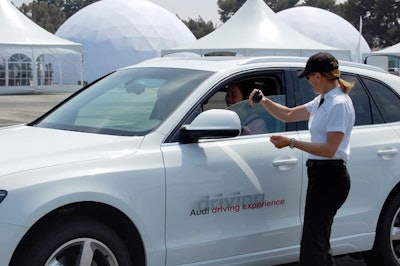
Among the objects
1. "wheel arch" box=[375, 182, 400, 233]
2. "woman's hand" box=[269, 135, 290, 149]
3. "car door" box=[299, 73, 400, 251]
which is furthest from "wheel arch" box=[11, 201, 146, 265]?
"wheel arch" box=[375, 182, 400, 233]

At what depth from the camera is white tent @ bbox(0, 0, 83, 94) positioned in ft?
117

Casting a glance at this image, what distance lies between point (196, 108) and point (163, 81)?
48 centimetres

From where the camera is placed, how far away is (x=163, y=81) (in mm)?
4465

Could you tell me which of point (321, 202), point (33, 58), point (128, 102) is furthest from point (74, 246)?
point (33, 58)

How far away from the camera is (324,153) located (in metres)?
3.84

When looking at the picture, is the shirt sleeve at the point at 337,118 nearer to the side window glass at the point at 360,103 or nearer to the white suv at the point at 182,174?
the white suv at the point at 182,174

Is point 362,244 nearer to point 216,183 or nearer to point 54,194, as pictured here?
point 216,183

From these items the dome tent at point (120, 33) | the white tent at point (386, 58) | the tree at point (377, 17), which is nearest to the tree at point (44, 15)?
the dome tent at point (120, 33)

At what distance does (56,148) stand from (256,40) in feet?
96.2

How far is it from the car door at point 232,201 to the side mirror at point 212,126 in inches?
4.8

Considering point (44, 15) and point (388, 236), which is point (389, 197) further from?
point (44, 15)

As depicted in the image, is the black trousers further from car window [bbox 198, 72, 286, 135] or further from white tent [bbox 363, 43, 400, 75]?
white tent [bbox 363, 43, 400, 75]

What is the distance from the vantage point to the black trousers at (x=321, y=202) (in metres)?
3.92

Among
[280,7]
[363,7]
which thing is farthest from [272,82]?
[280,7]
